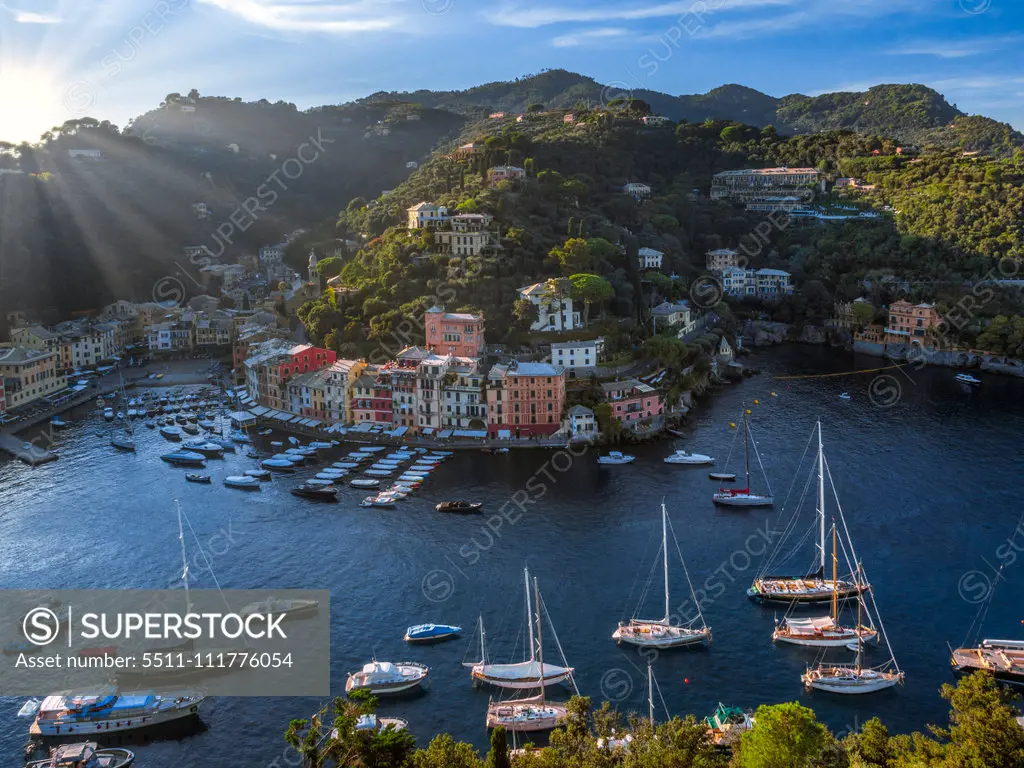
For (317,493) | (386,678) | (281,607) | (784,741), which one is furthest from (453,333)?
(784,741)

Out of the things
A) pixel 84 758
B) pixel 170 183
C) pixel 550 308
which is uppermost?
pixel 170 183

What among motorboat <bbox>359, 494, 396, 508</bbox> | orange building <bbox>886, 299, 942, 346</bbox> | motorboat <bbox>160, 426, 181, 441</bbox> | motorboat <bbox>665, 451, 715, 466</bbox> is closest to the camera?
motorboat <bbox>359, 494, 396, 508</bbox>

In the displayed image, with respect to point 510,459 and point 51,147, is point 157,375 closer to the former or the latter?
point 510,459

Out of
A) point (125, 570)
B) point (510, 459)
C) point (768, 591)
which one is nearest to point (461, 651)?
point (768, 591)

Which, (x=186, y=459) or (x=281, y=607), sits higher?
(x=186, y=459)

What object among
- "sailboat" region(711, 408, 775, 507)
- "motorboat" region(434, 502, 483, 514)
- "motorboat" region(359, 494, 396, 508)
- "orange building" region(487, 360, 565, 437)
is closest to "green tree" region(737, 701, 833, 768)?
"sailboat" region(711, 408, 775, 507)

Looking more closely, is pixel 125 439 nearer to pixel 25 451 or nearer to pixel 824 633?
pixel 25 451

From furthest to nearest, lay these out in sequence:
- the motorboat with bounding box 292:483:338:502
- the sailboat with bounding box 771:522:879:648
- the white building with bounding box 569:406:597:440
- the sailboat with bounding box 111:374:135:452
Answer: the sailboat with bounding box 111:374:135:452 → the white building with bounding box 569:406:597:440 → the motorboat with bounding box 292:483:338:502 → the sailboat with bounding box 771:522:879:648

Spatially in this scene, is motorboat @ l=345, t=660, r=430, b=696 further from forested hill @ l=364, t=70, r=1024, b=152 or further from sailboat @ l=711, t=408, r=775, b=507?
forested hill @ l=364, t=70, r=1024, b=152
